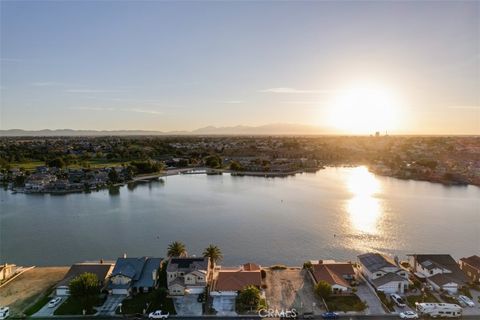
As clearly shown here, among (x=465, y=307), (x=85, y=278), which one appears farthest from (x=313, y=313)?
(x=85, y=278)

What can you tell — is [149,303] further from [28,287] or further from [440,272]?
[440,272]

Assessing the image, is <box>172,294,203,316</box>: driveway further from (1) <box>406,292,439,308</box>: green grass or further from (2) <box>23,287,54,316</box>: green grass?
(1) <box>406,292,439,308</box>: green grass

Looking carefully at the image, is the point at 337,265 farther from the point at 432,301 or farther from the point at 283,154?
the point at 283,154

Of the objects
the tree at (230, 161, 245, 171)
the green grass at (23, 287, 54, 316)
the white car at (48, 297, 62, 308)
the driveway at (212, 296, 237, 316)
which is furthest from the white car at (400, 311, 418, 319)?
the tree at (230, 161, 245, 171)

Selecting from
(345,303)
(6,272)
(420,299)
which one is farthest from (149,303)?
(420,299)

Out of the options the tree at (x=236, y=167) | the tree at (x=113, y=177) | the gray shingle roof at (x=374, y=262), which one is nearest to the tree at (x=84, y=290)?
the gray shingle roof at (x=374, y=262)

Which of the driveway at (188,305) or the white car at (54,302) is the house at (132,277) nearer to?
the driveway at (188,305)

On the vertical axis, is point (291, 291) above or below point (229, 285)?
below
